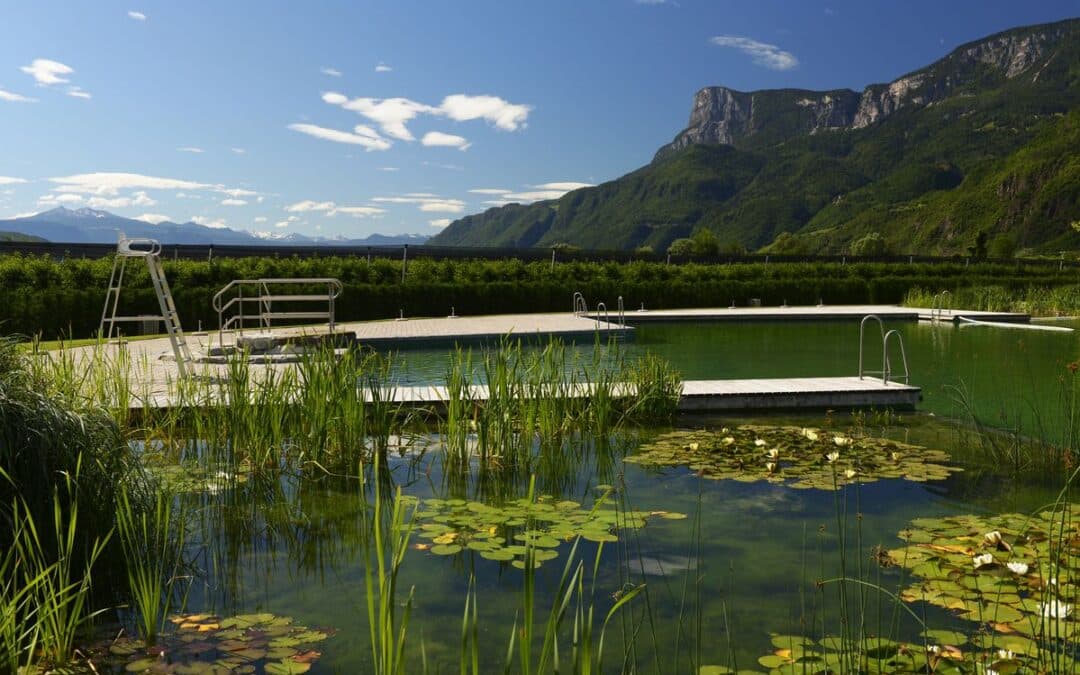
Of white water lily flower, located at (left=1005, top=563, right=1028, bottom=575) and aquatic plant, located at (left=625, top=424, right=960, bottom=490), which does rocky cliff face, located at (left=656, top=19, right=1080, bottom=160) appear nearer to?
aquatic plant, located at (left=625, top=424, right=960, bottom=490)

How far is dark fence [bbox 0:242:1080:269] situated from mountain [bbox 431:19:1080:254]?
22.5m

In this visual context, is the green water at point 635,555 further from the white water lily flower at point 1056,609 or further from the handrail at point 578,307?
the handrail at point 578,307

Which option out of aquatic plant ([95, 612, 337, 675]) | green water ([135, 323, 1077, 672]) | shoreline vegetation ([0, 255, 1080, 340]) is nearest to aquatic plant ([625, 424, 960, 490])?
green water ([135, 323, 1077, 672])

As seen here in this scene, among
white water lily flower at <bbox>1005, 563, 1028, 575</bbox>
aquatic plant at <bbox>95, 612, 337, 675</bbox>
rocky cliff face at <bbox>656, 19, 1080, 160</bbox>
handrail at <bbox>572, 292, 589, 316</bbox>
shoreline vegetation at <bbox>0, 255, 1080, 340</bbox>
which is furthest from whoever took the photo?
rocky cliff face at <bbox>656, 19, 1080, 160</bbox>

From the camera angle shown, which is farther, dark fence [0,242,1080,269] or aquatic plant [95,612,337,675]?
dark fence [0,242,1080,269]

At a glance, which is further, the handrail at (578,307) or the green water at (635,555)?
the handrail at (578,307)

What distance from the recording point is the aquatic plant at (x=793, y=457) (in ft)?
16.7

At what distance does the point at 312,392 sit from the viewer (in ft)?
16.6

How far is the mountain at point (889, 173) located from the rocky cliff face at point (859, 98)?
360 millimetres

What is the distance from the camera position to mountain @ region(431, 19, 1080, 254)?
238 feet

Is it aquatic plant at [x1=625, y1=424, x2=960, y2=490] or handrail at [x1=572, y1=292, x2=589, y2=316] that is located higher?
handrail at [x1=572, y1=292, x2=589, y2=316]

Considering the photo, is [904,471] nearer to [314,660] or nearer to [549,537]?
[549,537]

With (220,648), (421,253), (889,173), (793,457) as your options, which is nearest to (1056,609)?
(220,648)

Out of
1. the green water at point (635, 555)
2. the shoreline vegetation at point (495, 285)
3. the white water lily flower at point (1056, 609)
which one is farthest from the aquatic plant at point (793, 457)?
the shoreline vegetation at point (495, 285)
